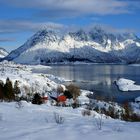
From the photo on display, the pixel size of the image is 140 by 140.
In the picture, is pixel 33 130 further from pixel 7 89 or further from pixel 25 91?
pixel 25 91

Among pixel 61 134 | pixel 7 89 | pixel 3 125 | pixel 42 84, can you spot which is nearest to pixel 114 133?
pixel 61 134

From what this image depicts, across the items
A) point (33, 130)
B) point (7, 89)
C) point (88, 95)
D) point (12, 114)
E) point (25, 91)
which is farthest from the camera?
point (88, 95)

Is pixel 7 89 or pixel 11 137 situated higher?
pixel 7 89

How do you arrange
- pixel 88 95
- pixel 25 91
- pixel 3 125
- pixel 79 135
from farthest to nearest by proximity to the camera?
pixel 88 95 → pixel 25 91 → pixel 3 125 → pixel 79 135

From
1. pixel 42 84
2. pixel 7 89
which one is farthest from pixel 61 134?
pixel 42 84

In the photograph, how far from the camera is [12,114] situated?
35.9 feet

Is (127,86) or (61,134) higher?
(127,86)

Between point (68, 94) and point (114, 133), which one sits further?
point (68, 94)

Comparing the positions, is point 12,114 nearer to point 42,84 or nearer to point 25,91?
point 25,91

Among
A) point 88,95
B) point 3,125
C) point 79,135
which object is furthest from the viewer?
point 88,95

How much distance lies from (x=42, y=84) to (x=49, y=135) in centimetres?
6972

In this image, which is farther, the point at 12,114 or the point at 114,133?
the point at 12,114

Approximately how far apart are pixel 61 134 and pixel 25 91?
5169cm

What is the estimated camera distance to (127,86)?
76188 mm
